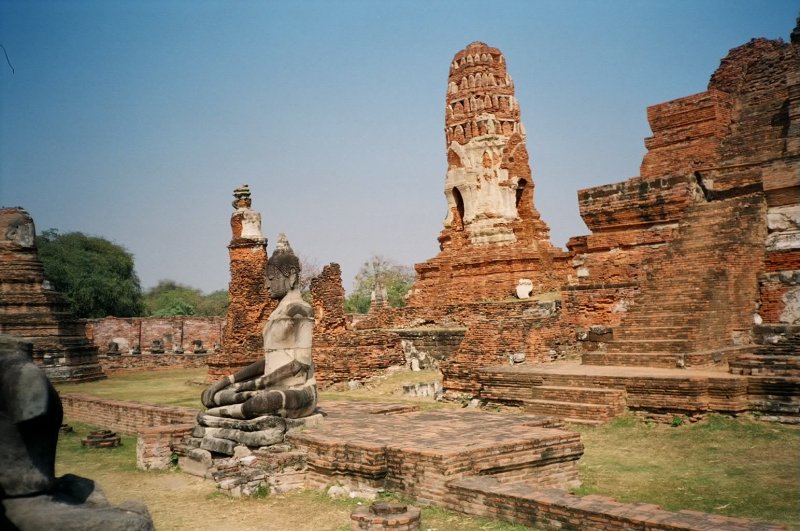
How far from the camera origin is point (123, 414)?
11555mm

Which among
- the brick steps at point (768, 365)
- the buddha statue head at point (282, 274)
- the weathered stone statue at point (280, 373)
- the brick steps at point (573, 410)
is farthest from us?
the brick steps at point (573, 410)

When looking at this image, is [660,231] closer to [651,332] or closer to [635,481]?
[651,332]

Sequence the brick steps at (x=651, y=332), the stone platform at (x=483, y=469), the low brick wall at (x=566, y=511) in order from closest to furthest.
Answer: the low brick wall at (x=566, y=511), the stone platform at (x=483, y=469), the brick steps at (x=651, y=332)

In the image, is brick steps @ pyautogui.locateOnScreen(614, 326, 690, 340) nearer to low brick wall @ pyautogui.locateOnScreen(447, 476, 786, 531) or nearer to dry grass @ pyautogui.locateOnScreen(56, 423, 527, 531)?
low brick wall @ pyautogui.locateOnScreen(447, 476, 786, 531)

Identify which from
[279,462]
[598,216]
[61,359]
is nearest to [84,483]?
[279,462]

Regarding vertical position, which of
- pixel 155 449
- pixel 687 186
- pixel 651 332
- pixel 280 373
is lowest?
pixel 155 449

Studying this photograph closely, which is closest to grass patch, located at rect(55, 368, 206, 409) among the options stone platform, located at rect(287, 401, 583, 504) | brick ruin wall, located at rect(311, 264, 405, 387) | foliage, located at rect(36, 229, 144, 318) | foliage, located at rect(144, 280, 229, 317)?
brick ruin wall, located at rect(311, 264, 405, 387)

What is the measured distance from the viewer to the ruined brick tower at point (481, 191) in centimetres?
2209

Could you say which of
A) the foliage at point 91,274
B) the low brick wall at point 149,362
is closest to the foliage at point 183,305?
the foliage at point 91,274

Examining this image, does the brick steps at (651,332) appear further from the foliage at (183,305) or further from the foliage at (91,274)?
the foliage at (183,305)

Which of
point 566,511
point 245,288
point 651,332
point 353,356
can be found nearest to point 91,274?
point 245,288

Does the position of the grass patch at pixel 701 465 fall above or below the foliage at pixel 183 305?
below

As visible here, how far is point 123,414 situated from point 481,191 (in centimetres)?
1436

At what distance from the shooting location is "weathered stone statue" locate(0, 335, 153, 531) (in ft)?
9.57
